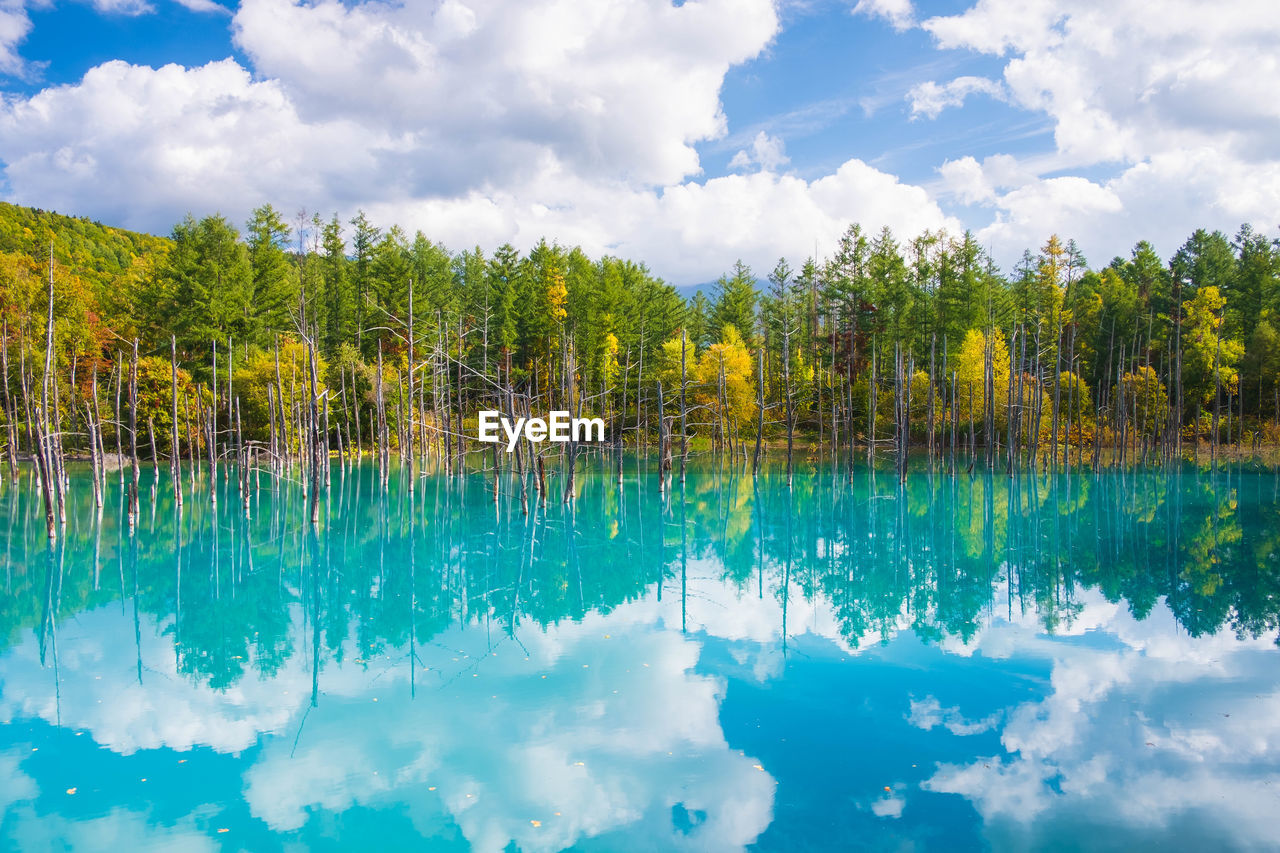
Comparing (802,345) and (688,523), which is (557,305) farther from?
(688,523)

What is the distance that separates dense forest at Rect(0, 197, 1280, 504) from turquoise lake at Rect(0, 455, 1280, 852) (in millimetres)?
18260

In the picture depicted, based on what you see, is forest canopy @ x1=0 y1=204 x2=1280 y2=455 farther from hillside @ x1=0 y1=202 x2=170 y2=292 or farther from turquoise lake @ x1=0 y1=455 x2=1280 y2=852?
turquoise lake @ x1=0 y1=455 x2=1280 y2=852

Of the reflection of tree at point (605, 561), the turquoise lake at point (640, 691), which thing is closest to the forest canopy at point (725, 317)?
the reflection of tree at point (605, 561)

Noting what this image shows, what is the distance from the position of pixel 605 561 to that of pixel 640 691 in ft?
24.5

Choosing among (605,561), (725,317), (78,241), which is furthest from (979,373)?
(78,241)

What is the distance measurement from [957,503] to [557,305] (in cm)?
3119

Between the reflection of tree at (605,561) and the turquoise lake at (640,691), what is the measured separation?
0.37 ft

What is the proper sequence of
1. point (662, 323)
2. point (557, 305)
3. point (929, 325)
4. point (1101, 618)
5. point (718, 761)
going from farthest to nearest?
point (662, 323) → point (557, 305) → point (929, 325) → point (1101, 618) → point (718, 761)

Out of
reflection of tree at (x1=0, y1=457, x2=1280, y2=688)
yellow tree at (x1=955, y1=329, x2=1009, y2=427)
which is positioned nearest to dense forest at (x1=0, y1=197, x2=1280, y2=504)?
yellow tree at (x1=955, y1=329, x2=1009, y2=427)

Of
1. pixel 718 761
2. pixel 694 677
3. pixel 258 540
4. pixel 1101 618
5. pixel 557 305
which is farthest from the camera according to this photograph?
pixel 557 305

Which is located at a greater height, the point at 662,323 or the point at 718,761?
the point at 662,323

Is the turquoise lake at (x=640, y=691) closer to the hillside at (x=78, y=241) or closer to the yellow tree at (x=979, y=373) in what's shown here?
the yellow tree at (x=979, y=373)

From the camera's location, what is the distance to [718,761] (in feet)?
23.7

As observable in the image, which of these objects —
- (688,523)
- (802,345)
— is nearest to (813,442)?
(802,345)
